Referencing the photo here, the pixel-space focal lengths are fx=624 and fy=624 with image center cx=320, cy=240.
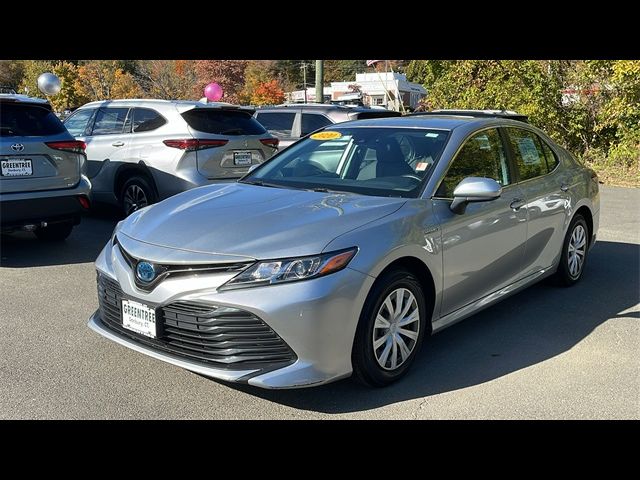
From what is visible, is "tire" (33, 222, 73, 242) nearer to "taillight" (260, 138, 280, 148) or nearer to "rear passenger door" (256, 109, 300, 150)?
"taillight" (260, 138, 280, 148)

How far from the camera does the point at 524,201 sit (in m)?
4.85

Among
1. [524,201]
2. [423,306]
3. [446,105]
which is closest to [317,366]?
[423,306]

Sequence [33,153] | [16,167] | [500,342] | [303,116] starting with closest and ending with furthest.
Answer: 1. [500,342]
2. [16,167]
3. [33,153]
4. [303,116]

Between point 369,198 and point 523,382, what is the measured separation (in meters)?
1.49

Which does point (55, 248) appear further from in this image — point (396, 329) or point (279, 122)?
point (279, 122)

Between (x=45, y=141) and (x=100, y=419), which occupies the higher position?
(x=45, y=141)

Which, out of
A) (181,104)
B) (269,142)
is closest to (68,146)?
(181,104)

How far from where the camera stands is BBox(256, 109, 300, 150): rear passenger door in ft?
35.8

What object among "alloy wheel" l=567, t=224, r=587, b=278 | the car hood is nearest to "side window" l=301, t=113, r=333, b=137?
"alloy wheel" l=567, t=224, r=587, b=278

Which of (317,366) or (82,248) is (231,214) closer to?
(317,366)

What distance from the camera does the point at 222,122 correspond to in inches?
322

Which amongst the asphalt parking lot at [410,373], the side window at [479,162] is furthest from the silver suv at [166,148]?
the side window at [479,162]

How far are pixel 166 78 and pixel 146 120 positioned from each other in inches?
1093

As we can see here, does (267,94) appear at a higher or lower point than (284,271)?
lower
